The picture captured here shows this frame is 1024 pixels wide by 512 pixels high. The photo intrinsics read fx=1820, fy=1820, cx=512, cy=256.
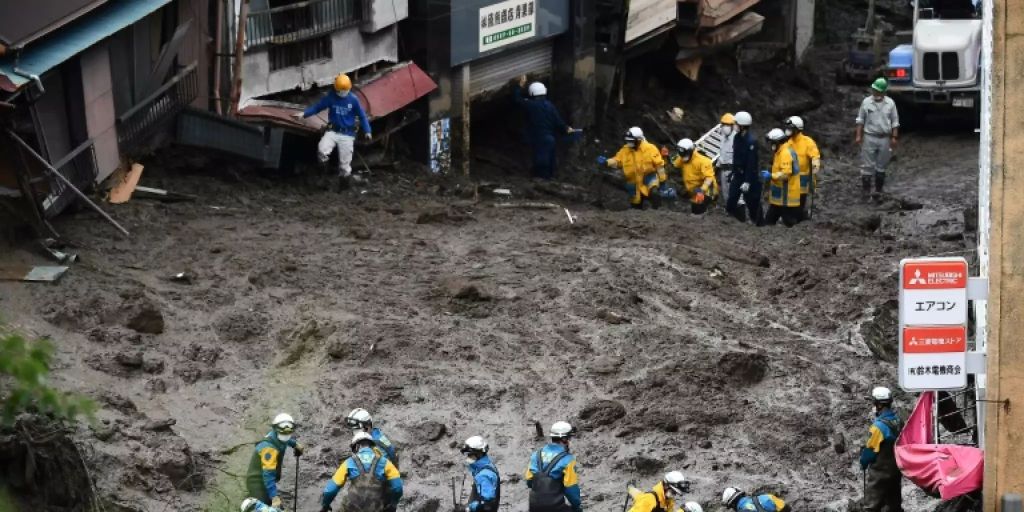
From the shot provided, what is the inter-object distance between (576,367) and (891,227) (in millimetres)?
6652

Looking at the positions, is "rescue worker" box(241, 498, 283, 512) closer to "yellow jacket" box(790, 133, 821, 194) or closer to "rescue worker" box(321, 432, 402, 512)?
"rescue worker" box(321, 432, 402, 512)

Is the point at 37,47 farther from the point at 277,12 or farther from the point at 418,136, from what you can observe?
the point at 418,136

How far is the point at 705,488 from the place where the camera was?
45.3 feet

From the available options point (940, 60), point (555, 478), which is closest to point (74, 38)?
point (555, 478)

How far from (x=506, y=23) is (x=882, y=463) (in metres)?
11.2

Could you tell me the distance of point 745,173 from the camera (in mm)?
21375

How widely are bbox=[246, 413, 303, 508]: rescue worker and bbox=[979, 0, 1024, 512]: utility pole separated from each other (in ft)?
15.9

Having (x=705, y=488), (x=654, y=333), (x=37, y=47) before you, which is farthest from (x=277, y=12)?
(x=705, y=488)

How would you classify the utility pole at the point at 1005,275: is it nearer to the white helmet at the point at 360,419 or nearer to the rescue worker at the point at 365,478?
the rescue worker at the point at 365,478

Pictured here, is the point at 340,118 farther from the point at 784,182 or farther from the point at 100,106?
the point at 784,182

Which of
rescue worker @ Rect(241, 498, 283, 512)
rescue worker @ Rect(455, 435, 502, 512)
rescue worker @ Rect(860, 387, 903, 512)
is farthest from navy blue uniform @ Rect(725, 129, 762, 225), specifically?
rescue worker @ Rect(241, 498, 283, 512)

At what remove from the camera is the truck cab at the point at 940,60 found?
945 inches

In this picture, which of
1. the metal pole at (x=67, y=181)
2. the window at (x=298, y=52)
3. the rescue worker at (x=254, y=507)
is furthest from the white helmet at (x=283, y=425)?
the window at (x=298, y=52)

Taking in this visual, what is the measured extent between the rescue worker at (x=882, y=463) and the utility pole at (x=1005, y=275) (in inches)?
58.3
